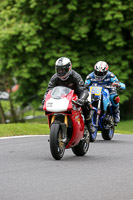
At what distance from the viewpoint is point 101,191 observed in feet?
21.6

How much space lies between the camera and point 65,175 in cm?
759

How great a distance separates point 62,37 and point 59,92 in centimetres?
1777

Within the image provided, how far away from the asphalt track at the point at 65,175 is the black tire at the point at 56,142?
0.14 m

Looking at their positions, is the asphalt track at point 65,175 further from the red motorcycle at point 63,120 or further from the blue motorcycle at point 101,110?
the blue motorcycle at point 101,110

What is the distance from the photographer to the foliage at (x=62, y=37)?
81.9 ft

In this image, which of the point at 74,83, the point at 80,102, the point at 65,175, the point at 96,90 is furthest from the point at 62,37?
the point at 65,175

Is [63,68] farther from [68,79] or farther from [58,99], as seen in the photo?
[58,99]

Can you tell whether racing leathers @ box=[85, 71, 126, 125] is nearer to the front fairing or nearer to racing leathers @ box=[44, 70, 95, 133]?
racing leathers @ box=[44, 70, 95, 133]

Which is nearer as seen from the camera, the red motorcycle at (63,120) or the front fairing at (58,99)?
the red motorcycle at (63,120)

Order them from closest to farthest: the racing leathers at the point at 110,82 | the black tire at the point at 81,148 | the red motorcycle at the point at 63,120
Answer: the red motorcycle at the point at 63,120 → the black tire at the point at 81,148 → the racing leathers at the point at 110,82

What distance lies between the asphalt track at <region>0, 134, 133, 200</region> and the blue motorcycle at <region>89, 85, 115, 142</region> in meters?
2.19

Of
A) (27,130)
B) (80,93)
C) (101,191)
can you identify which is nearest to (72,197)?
(101,191)

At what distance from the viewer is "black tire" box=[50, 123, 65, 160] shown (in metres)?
8.52

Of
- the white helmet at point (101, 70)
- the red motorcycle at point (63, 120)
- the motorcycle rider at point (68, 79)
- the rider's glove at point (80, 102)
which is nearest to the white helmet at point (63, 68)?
the motorcycle rider at point (68, 79)
